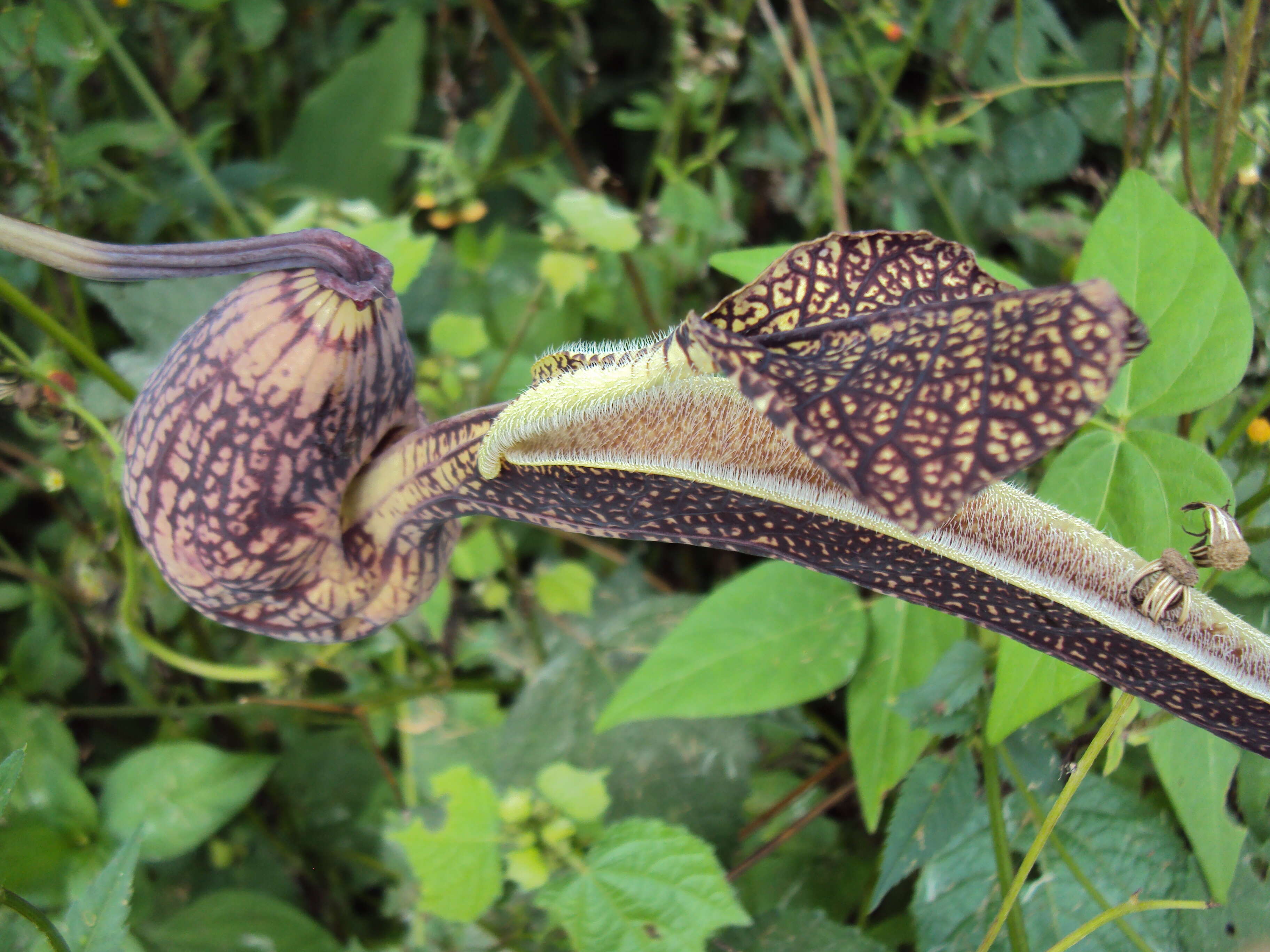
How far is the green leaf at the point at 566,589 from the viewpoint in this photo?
1.24 m

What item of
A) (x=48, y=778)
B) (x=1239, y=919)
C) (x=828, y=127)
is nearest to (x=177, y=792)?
(x=48, y=778)

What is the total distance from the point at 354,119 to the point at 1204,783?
1686 mm

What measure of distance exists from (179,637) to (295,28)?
1.21 meters

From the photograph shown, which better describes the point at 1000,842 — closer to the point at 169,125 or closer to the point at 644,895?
the point at 644,895

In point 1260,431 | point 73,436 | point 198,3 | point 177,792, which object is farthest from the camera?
point 198,3

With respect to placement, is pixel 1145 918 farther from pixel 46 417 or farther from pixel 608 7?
pixel 608 7

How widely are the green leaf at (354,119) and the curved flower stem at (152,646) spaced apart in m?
0.87

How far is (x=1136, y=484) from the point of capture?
0.73 metres

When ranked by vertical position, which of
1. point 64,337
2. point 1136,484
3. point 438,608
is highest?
point 1136,484

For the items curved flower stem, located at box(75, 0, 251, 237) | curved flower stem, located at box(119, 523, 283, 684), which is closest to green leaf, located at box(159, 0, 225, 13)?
curved flower stem, located at box(75, 0, 251, 237)

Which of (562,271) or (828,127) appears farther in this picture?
(828,127)

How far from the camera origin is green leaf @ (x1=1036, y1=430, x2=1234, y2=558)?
0.70 meters

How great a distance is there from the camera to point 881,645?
93 cm

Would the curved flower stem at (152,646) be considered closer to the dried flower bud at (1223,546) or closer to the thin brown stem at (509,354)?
the thin brown stem at (509,354)
